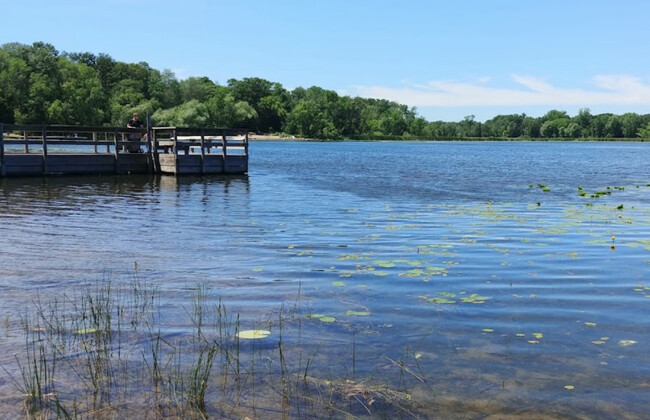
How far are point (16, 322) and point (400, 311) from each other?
4350 millimetres

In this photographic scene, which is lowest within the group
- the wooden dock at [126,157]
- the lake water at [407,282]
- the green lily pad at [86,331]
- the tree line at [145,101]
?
the lake water at [407,282]

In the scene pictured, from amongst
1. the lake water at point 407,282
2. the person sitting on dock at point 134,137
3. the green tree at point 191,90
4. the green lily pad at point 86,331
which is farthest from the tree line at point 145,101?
the green lily pad at point 86,331

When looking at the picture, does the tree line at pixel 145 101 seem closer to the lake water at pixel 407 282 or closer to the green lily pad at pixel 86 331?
the lake water at pixel 407 282

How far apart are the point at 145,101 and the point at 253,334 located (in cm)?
13429

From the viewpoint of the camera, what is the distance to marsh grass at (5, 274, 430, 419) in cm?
430

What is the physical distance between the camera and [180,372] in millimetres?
4910

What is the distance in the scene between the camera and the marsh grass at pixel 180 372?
14.1 feet

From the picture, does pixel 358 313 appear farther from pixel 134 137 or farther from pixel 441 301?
pixel 134 137

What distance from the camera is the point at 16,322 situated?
618 centimetres

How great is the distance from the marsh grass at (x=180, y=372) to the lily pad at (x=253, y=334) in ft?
0.25

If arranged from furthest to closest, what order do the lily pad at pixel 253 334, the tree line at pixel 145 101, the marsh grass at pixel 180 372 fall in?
the tree line at pixel 145 101 → the lily pad at pixel 253 334 → the marsh grass at pixel 180 372

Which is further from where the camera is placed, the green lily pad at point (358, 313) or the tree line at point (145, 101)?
the tree line at point (145, 101)

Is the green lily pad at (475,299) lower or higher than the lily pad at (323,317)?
higher

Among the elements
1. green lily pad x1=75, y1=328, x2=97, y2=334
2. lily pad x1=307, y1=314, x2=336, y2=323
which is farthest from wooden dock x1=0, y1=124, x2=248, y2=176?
lily pad x1=307, y1=314, x2=336, y2=323
